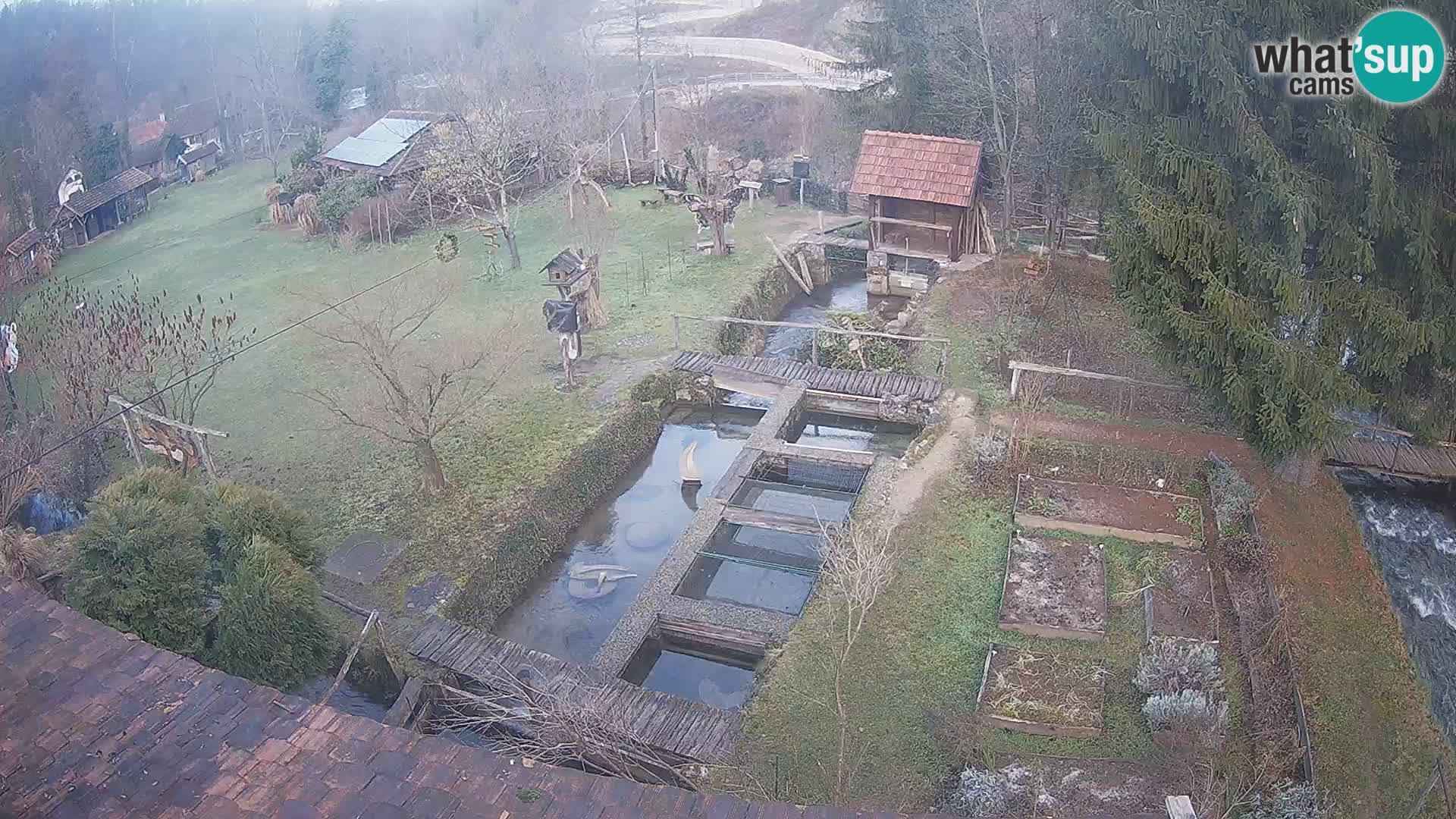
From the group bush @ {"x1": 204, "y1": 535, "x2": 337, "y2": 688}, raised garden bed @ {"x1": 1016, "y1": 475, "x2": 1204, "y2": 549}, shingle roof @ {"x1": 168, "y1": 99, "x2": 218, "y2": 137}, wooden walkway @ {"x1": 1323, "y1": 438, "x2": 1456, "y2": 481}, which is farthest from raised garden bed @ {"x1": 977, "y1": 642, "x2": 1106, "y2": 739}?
shingle roof @ {"x1": 168, "y1": 99, "x2": 218, "y2": 137}

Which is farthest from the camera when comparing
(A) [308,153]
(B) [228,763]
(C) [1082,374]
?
(A) [308,153]

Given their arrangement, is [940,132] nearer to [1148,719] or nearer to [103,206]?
[1148,719]

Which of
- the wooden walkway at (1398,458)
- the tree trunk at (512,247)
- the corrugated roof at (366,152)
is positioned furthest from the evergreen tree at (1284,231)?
the corrugated roof at (366,152)

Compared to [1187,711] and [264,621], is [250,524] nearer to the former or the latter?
[264,621]

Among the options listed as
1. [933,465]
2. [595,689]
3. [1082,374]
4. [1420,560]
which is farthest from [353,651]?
[1420,560]

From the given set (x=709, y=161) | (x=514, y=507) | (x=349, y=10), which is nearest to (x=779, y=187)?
(x=709, y=161)

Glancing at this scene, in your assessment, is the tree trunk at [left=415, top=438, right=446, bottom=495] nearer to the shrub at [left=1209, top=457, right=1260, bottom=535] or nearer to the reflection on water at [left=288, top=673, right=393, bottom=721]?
the reflection on water at [left=288, top=673, right=393, bottom=721]
